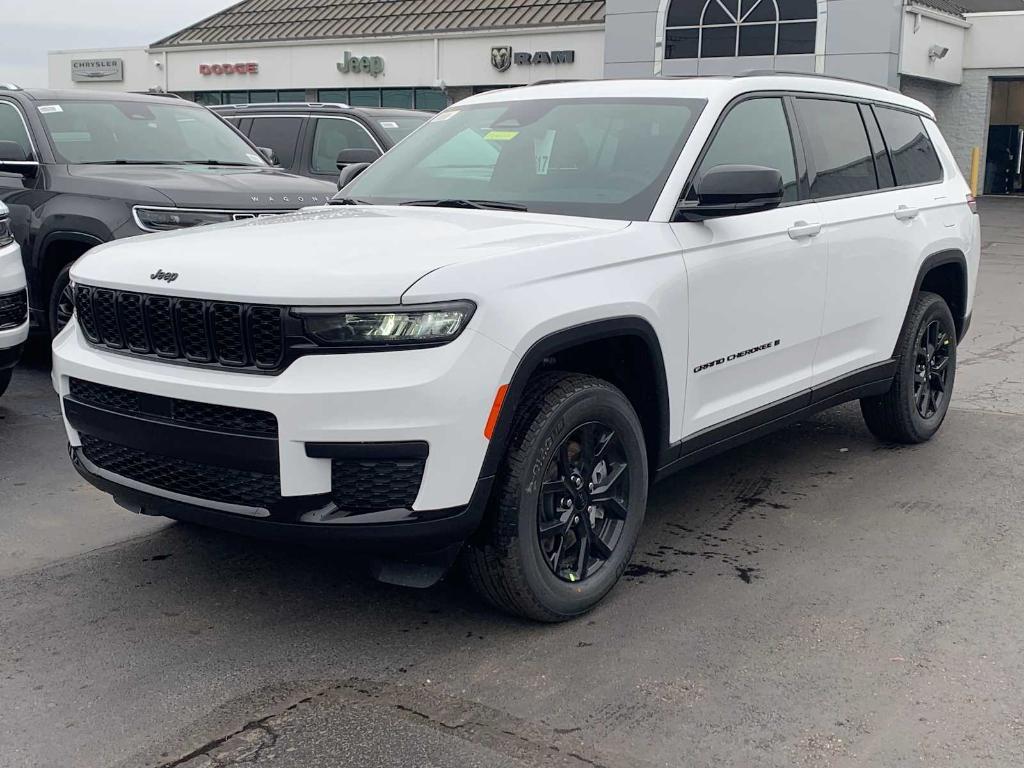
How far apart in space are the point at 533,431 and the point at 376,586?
1.02 m

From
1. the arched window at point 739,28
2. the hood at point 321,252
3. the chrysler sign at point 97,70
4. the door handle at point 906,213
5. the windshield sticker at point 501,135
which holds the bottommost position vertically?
the door handle at point 906,213

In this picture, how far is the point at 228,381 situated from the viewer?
11.6ft

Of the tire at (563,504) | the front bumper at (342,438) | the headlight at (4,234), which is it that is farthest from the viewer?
the headlight at (4,234)

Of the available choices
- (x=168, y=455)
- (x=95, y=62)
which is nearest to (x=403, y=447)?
(x=168, y=455)

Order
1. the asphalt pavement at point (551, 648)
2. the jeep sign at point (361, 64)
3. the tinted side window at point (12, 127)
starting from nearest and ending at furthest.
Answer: the asphalt pavement at point (551, 648), the tinted side window at point (12, 127), the jeep sign at point (361, 64)

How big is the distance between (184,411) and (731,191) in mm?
2079

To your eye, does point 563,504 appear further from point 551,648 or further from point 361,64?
point 361,64

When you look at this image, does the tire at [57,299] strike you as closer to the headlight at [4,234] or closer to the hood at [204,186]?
the hood at [204,186]

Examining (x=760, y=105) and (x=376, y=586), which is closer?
(x=376, y=586)

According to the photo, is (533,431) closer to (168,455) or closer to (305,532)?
(305,532)

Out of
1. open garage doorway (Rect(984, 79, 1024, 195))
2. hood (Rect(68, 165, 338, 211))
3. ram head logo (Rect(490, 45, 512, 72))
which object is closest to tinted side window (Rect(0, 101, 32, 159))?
hood (Rect(68, 165, 338, 211))

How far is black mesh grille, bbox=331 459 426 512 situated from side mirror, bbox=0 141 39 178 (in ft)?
17.5

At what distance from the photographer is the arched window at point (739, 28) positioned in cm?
2925

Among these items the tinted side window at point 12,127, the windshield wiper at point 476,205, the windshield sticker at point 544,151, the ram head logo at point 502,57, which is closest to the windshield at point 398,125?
the tinted side window at point 12,127
